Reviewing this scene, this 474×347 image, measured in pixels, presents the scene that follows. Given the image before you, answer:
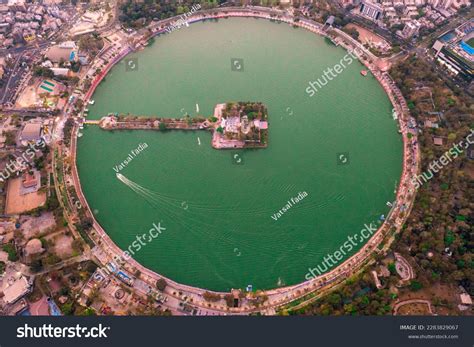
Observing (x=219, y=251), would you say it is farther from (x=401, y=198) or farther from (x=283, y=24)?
(x=283, y=24)

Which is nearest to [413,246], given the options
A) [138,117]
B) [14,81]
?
[138,117]
